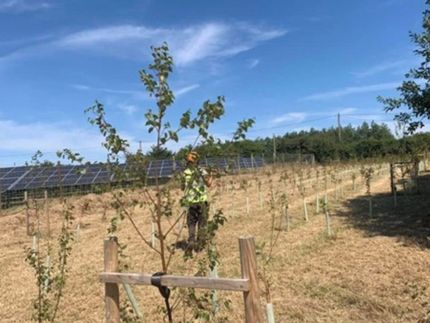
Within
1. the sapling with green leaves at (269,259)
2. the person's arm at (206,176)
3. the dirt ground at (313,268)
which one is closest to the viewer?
the person's arm at (206,176)

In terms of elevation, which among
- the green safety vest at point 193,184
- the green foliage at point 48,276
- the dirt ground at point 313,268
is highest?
the green safety vest at point 193,184

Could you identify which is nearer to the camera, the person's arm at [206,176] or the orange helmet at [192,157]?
the orange helmet at [192,157]

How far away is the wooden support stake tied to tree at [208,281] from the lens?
2.64 metres

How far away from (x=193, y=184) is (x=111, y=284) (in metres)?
0.92

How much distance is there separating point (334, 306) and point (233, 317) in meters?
1.14

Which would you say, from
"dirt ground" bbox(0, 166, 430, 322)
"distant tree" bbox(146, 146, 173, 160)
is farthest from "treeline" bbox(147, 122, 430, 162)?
"dirt ground" bbox(0, 166, 430, 322)

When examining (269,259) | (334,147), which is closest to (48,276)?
Result: (269,259)

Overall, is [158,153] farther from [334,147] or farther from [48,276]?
[334,147]

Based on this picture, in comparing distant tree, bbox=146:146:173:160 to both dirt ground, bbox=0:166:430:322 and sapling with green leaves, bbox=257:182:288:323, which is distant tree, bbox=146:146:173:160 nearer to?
sapling with green leaves, bbox=257:182:288:323

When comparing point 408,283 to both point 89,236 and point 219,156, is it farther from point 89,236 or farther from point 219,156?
point 89,236

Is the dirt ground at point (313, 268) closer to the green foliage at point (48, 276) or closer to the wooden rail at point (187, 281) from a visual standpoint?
the green foliage at point (48, 276)

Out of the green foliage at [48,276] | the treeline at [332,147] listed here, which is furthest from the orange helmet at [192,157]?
the green foliage at [48,276]

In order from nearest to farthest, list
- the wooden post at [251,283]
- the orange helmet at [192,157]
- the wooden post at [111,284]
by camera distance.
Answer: the wooden post at [251,283], the orange helmet at [192,157], the wooden post at [111,284]

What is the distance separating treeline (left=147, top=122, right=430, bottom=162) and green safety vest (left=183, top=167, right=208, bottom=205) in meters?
0.14
